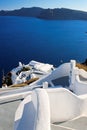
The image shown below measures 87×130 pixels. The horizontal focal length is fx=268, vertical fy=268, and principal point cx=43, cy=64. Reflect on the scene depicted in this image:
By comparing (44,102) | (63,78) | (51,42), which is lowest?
(51,42)

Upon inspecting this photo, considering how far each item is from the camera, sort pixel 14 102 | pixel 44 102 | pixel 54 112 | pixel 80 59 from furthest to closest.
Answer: pixel 80 59 → pixel 14 102 → pixel 54 112 → pixel 44 102

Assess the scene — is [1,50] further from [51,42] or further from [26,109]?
[26,109]

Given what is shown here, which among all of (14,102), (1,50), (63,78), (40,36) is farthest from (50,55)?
(14,102)

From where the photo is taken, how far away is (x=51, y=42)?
120625 mm

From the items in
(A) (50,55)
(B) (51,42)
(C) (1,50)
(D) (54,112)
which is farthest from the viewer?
(B) (51,42)

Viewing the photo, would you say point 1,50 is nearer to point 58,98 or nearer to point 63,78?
point 63,78

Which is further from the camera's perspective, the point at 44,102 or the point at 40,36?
the point at 40,36

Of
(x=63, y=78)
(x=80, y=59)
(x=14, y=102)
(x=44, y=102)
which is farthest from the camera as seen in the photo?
(x=80, y=59)

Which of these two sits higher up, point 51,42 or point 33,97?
point 33,97

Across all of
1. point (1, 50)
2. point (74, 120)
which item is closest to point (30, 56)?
point (1, 50)

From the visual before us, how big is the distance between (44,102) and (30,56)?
260 ft

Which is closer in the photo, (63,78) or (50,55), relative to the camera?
(63,78)

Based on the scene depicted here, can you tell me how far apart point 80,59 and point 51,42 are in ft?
133

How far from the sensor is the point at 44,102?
23.7 feet
